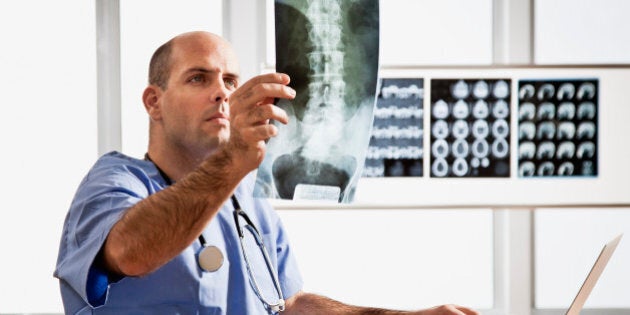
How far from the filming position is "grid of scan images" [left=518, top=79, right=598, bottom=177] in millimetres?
1703

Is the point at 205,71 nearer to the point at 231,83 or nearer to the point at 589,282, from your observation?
the point at 231,83

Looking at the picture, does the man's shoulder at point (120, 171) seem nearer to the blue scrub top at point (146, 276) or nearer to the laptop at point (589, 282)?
the blue scrub top at point (146, 276)

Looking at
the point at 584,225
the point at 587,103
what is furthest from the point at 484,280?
the point at 587,103

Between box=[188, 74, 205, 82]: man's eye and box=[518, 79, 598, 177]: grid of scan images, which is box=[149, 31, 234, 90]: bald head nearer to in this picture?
box=[188, 74, 205, 82]: man's eye

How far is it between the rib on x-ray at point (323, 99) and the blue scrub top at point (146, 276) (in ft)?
0.38

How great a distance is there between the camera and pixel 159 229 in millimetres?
667

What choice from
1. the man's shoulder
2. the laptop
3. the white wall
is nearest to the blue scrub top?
the man's shoulder

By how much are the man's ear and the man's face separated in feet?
0.05

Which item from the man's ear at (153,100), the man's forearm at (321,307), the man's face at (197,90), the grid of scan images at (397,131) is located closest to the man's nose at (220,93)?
the man's face at (197,90)

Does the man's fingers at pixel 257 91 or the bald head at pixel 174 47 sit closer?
the man's fingers at pixel 257 91

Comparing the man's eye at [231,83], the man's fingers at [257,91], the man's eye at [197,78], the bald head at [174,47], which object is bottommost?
the man's fingers at [257,91]

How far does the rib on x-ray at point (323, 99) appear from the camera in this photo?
0.88m

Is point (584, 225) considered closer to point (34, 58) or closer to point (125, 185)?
point (125, 185)

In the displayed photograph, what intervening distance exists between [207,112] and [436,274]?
1025 millimetres
